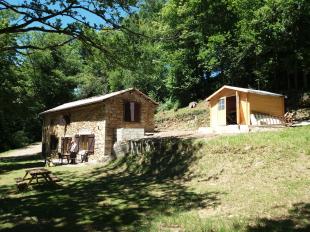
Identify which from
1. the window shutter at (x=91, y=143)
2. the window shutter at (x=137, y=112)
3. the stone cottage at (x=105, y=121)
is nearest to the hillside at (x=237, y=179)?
the stone cottage at (x=105, y=121)

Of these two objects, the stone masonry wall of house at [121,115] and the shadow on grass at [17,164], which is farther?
the stone masonry wall of house at [121,115]

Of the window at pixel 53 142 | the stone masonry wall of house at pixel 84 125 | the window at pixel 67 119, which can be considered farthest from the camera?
the window at pixel 53 142

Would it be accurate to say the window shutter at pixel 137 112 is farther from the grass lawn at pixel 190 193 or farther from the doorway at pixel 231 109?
the grass lawn at pixel 190 193

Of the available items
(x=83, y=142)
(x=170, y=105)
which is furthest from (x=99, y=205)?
(x=170, y=105)

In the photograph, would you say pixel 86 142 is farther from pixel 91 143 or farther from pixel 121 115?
pixel 121 115

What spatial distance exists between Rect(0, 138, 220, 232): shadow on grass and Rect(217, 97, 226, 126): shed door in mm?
7463

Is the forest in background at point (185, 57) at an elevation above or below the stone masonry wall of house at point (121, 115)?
above

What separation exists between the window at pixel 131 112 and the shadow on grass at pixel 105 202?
9058 mm

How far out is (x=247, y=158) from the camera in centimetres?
1322

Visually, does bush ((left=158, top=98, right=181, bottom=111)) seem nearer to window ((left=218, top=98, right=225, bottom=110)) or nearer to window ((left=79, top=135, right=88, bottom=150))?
window ((left=79, top=135, right=88, bottom=150))

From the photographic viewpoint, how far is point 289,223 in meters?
7.61

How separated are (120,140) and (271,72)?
15730 millimetres

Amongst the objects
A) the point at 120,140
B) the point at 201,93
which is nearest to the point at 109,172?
the point at 120,140

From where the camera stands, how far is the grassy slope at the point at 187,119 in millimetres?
31566
